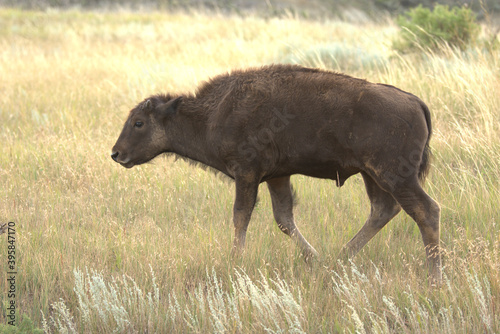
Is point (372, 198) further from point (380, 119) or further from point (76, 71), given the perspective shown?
point (76, 71)

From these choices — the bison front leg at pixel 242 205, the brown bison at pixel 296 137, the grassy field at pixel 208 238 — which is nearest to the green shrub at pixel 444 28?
the grassy field at pixel 208 238

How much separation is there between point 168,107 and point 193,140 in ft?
1.23

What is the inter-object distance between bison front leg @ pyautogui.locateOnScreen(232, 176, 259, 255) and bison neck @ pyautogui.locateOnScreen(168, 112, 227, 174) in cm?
30

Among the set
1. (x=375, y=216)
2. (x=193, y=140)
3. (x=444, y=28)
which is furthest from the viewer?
(x=444, y=28)

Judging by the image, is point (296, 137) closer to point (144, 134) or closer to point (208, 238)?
point (208, 238)

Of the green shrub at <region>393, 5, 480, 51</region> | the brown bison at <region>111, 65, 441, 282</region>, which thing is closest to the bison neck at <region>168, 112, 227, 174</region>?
the brown bison at <region>111, 65, 441, 282</region>

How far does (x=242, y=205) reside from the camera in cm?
485

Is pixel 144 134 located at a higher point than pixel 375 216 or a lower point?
higher

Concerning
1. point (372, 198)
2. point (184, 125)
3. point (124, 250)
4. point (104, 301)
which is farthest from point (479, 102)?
point (104, 301)

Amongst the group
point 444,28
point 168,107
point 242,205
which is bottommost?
point 444,28

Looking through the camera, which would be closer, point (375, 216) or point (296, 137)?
point (296, 137)

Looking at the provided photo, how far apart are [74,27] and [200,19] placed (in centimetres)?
509

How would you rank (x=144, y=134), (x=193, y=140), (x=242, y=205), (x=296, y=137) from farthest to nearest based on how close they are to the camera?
(x=144, y=134) < (x=193, y=140) < (x=242, y=205) < (x=296, y=137)

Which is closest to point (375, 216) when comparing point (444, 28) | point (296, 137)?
point (296, 137)
